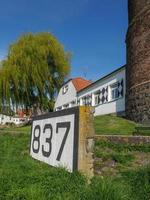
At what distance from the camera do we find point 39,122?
679 centimetres

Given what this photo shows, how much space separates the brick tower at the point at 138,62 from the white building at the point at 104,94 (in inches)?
105

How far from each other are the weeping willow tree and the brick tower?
1374 cm

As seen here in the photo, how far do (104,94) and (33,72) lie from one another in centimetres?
857

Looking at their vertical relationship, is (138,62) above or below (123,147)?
above

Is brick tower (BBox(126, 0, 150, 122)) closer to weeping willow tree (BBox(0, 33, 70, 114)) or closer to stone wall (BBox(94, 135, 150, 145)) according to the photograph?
stone wall (BBox(94, 135, 150, 145))

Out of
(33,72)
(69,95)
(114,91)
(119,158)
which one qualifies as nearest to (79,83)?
(69,95)

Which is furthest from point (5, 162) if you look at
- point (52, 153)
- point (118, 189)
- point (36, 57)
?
point (36, 57)

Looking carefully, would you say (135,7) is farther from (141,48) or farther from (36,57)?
(36,57)

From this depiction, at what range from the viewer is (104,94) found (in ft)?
97.3

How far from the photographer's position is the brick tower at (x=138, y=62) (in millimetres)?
20500

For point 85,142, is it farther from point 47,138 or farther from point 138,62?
point 138,62

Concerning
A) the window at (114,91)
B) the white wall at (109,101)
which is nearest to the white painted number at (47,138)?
the white wall at (109,101)

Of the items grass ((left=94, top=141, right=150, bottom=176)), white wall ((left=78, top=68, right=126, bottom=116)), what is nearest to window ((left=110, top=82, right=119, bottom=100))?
white wall ((left=78, top=68, right=126, bottom=116))

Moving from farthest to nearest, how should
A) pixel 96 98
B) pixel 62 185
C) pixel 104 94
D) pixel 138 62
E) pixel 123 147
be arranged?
pixel 96 98 → pixel 104 94 → pixel 138 62 → pixel 123 147 → pixel 62 185
